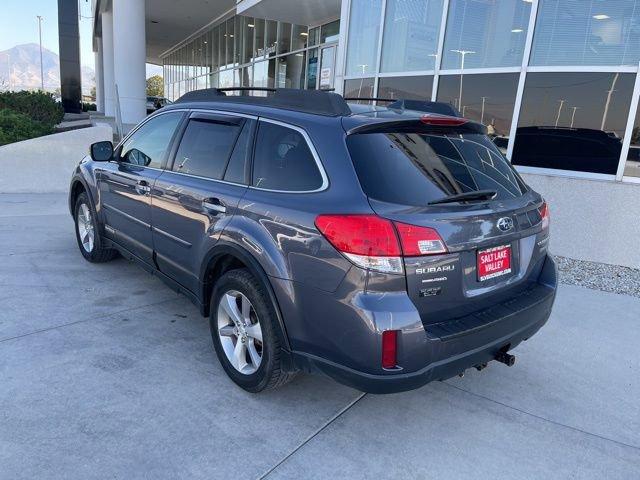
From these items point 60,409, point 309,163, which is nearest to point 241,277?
point 309,163

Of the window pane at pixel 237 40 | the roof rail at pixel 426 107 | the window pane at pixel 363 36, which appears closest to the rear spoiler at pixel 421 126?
the roof rail at pixel 426 107

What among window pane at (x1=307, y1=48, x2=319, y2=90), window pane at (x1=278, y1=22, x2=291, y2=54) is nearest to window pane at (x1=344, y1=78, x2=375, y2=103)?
window pane at (x1=307, y1=48, x2=319, y2=90)

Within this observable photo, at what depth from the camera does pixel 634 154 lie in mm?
5906

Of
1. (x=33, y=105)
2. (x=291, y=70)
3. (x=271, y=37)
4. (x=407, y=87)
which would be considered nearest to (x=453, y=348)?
(x=407, y=87)

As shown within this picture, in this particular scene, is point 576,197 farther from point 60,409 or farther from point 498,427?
point 60,409

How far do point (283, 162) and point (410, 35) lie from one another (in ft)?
20.8

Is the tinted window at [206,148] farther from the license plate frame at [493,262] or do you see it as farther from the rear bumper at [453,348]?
the license plate frame at [493,262]

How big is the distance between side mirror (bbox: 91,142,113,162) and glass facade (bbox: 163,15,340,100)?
30.9ft

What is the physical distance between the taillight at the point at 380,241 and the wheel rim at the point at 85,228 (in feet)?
12.0

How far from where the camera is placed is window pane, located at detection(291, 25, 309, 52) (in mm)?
15316

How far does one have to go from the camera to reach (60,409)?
2805mm

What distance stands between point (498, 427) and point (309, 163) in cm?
188

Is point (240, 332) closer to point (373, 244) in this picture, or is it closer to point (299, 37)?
point (373, 244)

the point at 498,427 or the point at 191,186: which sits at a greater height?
the point at 191,186
